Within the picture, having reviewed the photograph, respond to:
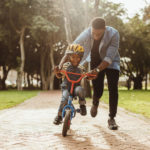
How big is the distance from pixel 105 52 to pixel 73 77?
80 centimetres

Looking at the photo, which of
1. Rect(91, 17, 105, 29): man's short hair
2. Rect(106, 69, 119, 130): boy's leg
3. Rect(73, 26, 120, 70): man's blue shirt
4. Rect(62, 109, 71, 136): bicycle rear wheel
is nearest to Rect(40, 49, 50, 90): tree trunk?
Rect(73, 26, 120, 70): man's blue shirt

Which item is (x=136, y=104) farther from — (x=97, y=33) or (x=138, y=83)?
(x=138, y=83)

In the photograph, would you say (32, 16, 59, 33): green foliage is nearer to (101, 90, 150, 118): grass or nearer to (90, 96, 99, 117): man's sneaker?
(101, 90, 150, 118): grass

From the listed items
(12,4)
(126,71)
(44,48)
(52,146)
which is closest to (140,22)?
(126,71)

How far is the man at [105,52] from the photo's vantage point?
15.3 ft

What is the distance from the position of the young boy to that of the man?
5.9 inches

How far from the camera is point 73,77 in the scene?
463 centimetres

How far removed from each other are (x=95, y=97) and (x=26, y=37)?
2640 cm

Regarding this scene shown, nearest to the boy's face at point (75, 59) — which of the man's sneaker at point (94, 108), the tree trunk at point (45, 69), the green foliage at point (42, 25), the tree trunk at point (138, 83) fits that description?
the man's sneaker at point (94, 108)

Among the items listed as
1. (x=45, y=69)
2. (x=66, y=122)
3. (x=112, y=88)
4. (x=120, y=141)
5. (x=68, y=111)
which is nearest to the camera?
(x=120, y=141)

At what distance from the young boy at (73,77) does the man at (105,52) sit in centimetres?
15

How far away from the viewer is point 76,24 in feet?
85.3

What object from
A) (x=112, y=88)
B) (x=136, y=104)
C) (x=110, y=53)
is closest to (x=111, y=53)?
(x=110, y=53)

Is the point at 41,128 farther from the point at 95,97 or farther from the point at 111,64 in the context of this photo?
the point at 111,64
